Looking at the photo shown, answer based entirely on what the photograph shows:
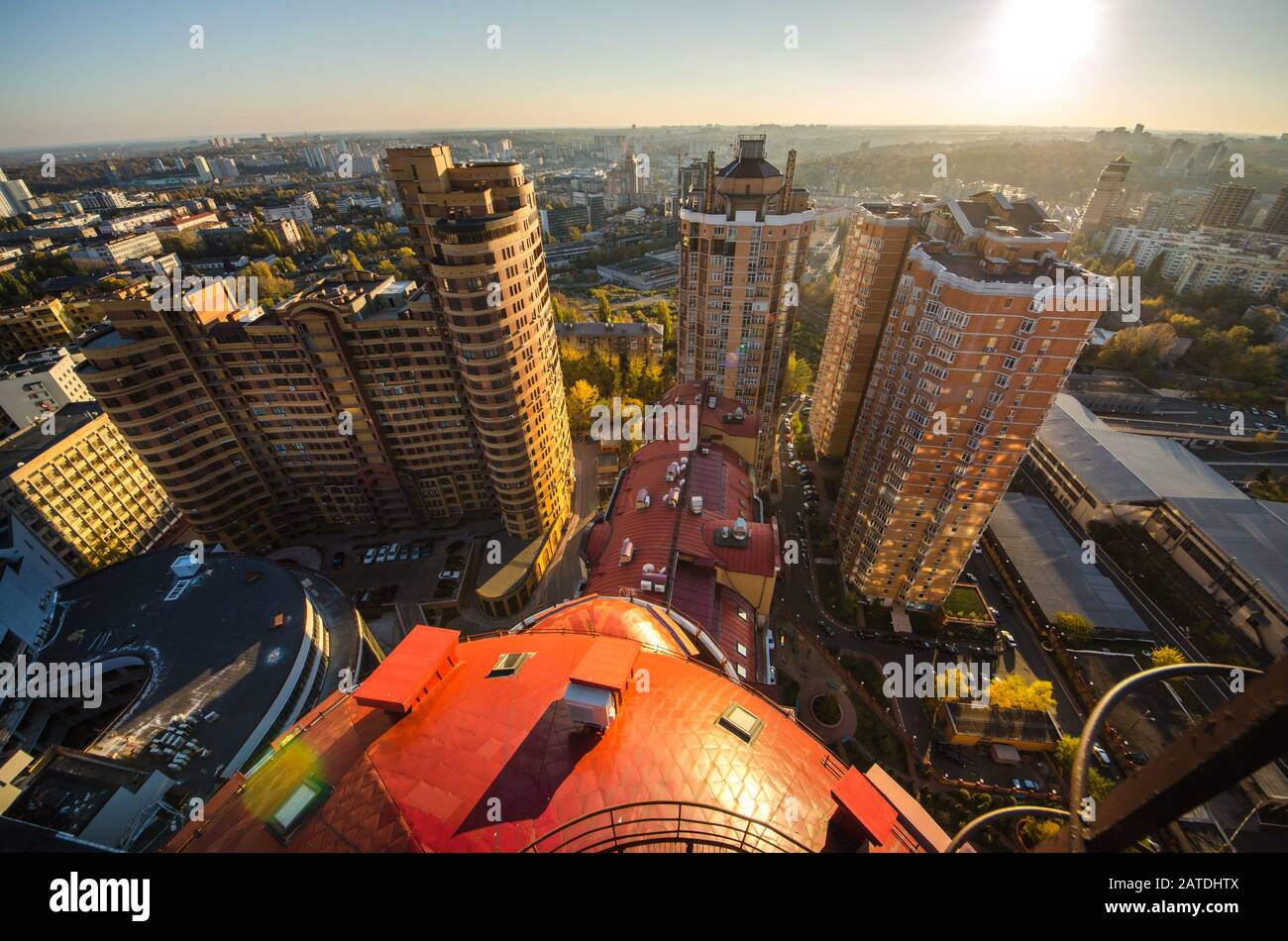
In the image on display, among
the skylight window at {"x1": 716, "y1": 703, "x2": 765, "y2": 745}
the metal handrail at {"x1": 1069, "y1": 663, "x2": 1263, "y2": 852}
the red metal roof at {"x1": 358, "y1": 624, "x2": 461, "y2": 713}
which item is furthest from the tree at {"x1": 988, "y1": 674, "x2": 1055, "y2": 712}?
the red metal roof at {"x1": 358, "y1": 624, "x2": 461, "y2": 713}

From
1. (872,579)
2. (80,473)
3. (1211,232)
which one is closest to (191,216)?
(80,473)

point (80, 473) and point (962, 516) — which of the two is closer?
point (962, 516)

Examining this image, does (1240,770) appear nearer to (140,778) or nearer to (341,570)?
(140,778)

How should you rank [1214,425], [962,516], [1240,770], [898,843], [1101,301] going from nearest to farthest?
[1240,770], [898,843], [1101,301], [962,516], [1214,425]

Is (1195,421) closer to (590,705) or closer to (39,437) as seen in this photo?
(590,705)

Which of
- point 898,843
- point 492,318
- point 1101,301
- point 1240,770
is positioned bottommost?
point 898,843

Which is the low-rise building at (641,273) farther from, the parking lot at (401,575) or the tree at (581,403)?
the parking lot at (401,575)
